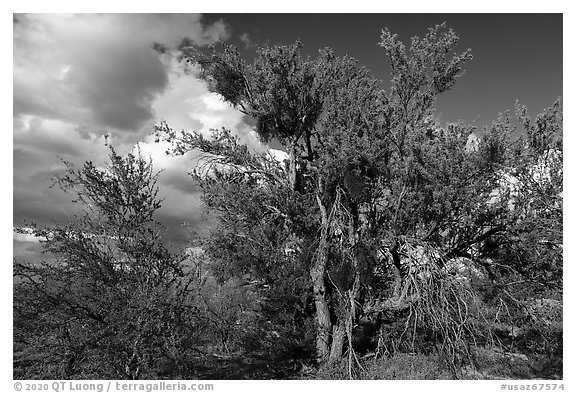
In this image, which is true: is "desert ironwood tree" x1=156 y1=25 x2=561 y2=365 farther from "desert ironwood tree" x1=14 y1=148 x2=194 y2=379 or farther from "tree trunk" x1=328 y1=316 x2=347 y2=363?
"desert ironwood tree" x1=14 y1=148 x2=194 y2=379

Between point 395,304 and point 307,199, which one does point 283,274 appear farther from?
point 395,304

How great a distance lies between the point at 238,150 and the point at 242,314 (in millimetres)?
5832

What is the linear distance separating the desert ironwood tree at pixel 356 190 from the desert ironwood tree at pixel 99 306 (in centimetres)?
396

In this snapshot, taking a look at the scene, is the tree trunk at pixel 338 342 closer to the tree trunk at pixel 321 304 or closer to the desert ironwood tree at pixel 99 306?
the tree trunk at pixel 321 304

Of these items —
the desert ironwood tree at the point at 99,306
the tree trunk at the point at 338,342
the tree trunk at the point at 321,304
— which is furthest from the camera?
the tree trunk at the point at 321,304

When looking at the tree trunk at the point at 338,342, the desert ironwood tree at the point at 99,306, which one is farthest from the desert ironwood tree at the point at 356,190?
the desert ironwood tree at the point at 99,306

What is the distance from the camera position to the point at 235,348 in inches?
631

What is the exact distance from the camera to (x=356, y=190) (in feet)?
37.2

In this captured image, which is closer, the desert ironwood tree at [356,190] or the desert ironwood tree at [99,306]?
the desert ironwood tree at [99,306]

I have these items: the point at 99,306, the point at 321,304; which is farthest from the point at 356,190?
the point at 99,306

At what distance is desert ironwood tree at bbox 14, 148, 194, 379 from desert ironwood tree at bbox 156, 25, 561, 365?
13.0ft

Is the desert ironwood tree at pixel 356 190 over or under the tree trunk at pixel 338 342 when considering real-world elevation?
over

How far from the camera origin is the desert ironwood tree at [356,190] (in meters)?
9.66

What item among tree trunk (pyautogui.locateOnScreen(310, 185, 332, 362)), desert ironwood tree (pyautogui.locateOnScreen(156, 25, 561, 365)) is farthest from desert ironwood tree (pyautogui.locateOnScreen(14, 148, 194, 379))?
tree trunk (pyautogui.locateOnScreen(310, 185, 332, 362))
